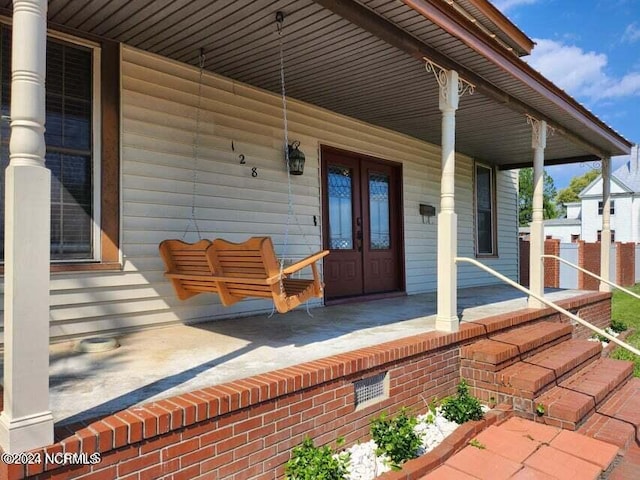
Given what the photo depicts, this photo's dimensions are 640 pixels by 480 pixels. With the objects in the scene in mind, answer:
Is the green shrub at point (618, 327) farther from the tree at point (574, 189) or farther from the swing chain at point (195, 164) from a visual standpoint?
the tree at point (574, 189)

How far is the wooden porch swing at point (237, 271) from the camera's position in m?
3.12

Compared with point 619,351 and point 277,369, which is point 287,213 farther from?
point 619,351

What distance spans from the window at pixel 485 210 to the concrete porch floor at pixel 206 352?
3.92 metres

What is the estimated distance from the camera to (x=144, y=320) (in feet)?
13.4

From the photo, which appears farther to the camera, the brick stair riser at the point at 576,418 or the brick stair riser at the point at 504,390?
the brick stair riser at the point at 504,390

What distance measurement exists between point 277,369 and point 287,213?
9.26 feet

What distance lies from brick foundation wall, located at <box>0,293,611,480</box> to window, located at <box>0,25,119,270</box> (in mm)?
2052

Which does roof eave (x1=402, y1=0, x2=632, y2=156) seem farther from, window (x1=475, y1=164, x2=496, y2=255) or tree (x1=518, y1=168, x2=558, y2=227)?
tree (x1=518, y1=168, x2=558, y2=227)

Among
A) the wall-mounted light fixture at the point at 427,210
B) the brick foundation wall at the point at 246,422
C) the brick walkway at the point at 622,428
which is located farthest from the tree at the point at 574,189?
the brick foundation wall at the point at 246,422

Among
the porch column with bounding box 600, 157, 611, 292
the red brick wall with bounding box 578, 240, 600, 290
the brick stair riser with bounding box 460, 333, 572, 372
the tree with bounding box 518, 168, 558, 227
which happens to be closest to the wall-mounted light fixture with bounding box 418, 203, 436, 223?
the porch column with bounding box 600, 157, 611, 292

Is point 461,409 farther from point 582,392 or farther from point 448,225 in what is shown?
point 448,225

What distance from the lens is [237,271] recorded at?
3.38m

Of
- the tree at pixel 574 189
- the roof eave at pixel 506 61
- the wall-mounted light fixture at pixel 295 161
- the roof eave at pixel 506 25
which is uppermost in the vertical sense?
the tree at pixel 574 189

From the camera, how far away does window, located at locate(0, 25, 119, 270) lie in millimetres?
3635
